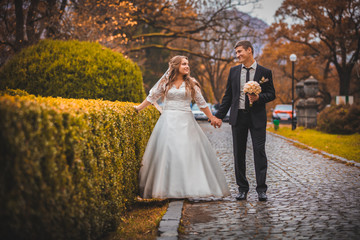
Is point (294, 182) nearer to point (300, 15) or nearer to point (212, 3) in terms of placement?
point (212, 3)

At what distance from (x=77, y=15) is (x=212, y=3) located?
364 inches

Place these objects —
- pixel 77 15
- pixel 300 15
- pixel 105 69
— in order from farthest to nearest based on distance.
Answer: pixel 300 15, pixel 77 15, pixel 105 69

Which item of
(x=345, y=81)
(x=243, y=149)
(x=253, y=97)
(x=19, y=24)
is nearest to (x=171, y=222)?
(x=243, y=149)

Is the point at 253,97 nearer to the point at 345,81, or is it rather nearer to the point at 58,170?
the point at 58,170

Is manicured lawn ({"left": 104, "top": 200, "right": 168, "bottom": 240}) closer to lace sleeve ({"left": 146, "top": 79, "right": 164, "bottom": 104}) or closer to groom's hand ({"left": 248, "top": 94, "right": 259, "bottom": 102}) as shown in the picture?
lace sleeve ({"left": 146, "top": 79, "right": 164, "bottom": 104})

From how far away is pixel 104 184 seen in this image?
4.17m

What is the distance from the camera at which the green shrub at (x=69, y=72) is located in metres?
7.68

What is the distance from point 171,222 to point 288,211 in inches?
67.2

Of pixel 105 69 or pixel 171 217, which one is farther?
pixel 105 69

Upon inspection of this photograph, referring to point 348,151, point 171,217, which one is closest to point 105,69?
point 171,217

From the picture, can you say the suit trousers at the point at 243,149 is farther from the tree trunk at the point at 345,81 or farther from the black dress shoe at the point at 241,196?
the tree trunk at the point at 345,81

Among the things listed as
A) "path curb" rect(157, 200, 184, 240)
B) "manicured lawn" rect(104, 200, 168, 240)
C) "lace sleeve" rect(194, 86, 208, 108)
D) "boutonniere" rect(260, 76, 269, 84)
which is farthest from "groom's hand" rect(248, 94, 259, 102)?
"manicured lawn" rect(104, 200, 168, 240)


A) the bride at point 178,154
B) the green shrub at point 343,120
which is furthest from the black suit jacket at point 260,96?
the green shrub at point 343,120

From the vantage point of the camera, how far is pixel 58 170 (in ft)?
10.3
